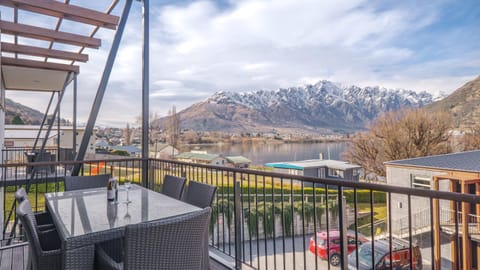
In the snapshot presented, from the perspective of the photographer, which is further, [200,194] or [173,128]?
[173,128]

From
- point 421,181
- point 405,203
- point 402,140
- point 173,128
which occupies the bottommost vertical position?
point 405,203

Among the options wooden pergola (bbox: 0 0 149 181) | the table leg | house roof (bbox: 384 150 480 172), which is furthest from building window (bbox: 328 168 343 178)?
the table leg

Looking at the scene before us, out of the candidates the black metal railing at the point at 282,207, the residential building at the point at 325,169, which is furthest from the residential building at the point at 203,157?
the black metal railing at the point at 282,207

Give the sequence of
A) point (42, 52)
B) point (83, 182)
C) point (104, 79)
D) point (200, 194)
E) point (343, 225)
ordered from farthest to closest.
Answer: point (42, 52), point (104, 79), point (83, 182), point (200, 194), point (343, 225)

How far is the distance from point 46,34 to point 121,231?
14.0ft

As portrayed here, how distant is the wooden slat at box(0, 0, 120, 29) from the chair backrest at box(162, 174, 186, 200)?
2.73 meters

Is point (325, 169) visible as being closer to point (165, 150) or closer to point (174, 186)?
point (165, 150)

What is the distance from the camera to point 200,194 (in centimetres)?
230

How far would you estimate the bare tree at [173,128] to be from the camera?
24422 mm

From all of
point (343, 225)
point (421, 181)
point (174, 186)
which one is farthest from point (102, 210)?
point (421, 181)

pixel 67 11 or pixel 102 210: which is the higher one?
pixel 67 11

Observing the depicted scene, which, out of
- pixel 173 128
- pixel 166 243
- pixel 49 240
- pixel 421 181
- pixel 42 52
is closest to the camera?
pixel 166 243

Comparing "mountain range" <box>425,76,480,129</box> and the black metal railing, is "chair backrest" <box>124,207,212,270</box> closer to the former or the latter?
the black metal railing

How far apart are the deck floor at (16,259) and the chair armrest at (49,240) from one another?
903mm
